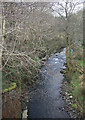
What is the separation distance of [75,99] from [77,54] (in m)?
5.81

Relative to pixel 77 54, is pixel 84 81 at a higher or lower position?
lower

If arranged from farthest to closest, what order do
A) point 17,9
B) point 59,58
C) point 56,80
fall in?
1. point 59,58
2. point 56,80
3. point 17,9

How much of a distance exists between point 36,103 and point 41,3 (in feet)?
15.8

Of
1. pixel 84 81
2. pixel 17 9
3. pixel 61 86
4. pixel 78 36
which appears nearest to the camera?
pixel 17 9

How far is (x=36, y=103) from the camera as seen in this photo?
6.59m

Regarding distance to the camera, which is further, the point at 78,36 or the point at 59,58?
the point at 59,58

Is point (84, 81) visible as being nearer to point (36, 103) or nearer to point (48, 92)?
point (48, 92)

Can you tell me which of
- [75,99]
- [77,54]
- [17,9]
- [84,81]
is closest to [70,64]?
[77,54]

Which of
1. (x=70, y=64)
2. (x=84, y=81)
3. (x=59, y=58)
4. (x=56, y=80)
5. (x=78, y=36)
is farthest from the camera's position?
(x=59, y=58)

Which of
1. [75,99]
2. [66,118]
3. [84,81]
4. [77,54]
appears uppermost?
[77,54]

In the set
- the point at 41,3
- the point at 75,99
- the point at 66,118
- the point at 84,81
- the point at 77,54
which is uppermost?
the point at 41,3

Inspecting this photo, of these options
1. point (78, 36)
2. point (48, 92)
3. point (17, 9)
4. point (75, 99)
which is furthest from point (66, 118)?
point (78, 36)

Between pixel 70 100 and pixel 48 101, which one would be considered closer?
pixel 48 101

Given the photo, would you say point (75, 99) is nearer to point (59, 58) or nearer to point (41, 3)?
point (41, 3)
